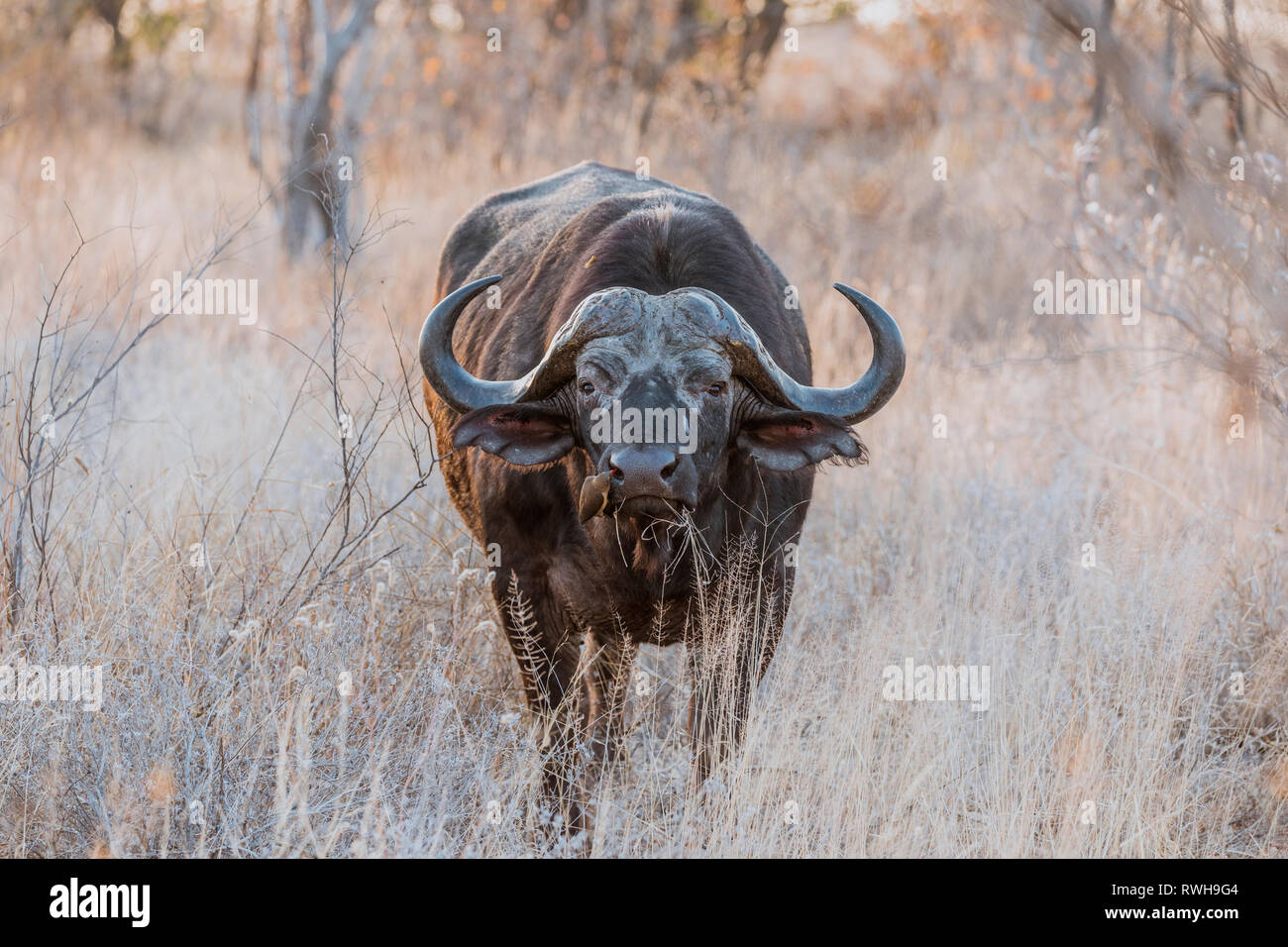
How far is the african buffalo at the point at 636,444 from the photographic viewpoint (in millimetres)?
4141

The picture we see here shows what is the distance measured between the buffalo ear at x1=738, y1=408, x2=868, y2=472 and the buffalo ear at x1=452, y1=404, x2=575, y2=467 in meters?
0.61

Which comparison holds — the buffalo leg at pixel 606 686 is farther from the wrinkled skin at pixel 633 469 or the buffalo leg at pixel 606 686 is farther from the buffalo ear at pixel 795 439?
the buffalo ear at pixel 795 439

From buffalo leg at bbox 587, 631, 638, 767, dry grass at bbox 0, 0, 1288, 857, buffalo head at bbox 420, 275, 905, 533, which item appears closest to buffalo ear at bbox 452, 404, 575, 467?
buffalo head at bbox 420, 275, 905, 533

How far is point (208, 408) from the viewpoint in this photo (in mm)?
7141

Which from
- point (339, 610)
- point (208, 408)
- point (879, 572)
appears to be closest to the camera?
point (339, 610)

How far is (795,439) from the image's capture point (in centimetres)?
436

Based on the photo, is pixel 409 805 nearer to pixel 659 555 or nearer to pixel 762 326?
pixel 659 555

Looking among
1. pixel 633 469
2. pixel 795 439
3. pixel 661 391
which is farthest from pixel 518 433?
pixel 795 439

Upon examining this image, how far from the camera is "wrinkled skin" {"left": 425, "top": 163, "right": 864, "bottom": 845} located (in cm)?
416

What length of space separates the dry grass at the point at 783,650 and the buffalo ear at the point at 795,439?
0.67 metres

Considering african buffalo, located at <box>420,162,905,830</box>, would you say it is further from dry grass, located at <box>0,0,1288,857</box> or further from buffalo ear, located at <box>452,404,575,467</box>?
dry grass, located at <box>0,0,1288,857</box>

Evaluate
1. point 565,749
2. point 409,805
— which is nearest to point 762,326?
point 565,749

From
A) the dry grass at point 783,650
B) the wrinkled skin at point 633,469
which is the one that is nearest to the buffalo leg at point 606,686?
the wrinkled skin at point 633,469

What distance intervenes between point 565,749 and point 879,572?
7.31 ft
